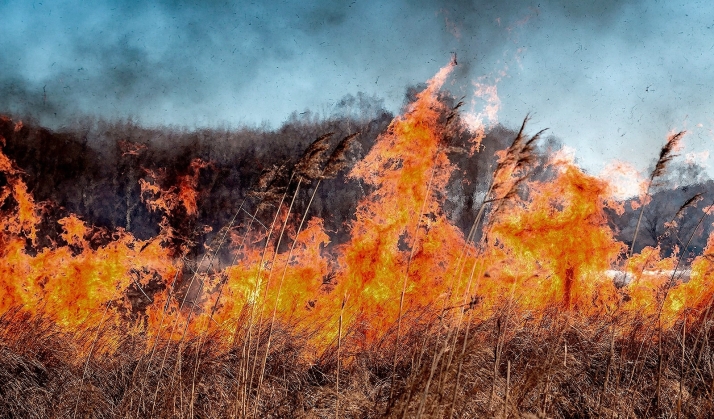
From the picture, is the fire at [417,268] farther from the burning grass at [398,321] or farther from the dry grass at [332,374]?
the dry grass at [332,374]

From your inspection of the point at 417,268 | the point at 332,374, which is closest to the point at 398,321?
the point at 332,374

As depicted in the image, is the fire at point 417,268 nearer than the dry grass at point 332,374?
No

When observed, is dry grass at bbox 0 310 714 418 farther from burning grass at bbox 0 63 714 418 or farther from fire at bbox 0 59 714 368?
fire at bbox 0 59 714 368

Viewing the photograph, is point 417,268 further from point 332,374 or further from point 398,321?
point 398,321

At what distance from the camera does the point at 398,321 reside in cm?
291

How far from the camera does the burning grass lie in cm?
286

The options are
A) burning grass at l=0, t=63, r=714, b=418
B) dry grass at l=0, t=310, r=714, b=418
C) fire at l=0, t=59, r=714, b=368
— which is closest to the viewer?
burning grass at l=0, t=63, r=714, b=418

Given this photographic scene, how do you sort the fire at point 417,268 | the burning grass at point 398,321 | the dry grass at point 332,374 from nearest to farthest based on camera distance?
the burning grass at point 398,321
the dry grass at point 332,374
the fire at point 417,268

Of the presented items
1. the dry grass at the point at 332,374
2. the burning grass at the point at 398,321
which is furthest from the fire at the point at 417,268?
the dry grass at the point at 332,374

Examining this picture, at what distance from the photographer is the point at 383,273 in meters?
7.38

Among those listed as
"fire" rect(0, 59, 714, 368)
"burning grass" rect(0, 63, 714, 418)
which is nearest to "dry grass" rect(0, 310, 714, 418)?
"burning grass" rect(0, 63, 714, 418)

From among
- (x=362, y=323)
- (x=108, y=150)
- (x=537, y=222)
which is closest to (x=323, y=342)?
(x=362, y=323)

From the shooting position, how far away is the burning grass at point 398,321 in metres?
2.86

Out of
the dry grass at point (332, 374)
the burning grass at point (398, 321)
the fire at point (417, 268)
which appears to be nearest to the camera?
the burning grass at point (398, 321)
